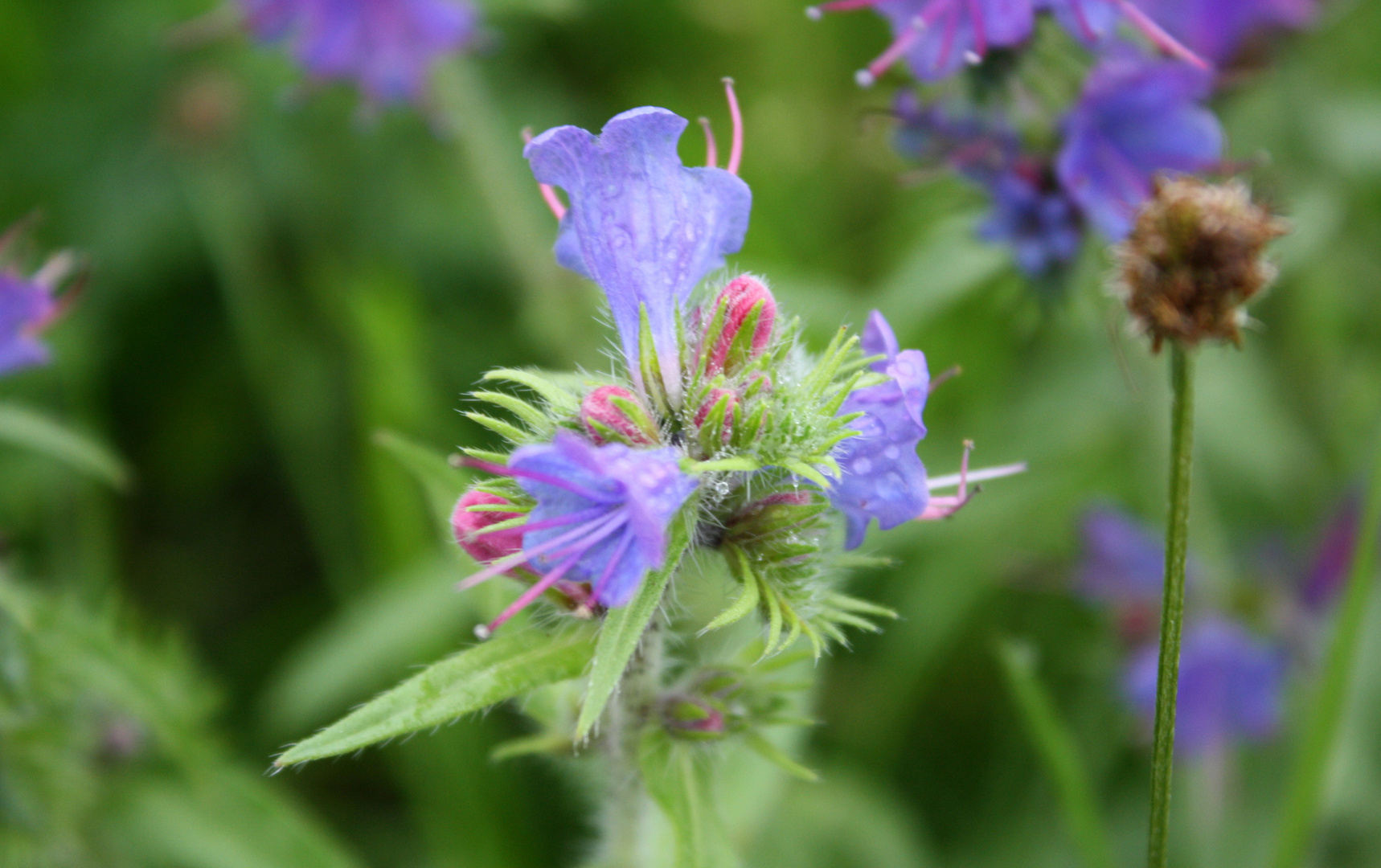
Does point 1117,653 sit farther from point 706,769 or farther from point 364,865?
point 364,865

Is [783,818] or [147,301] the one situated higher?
[147,301]

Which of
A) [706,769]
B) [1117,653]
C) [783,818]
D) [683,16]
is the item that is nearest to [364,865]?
[783,818]

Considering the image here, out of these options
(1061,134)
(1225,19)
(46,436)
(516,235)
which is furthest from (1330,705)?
(516,235)

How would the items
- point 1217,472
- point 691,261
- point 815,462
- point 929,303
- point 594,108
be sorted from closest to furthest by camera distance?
point 815,462
point 691,261
point 929,303
point 1217,472
point 594,108

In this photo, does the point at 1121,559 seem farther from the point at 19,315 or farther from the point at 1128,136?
the point at 19,315

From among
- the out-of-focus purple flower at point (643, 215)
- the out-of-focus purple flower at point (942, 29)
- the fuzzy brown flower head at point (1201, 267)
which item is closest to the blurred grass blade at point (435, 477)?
the out-of-focus purple flower at point (643, 215)

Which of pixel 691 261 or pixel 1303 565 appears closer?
pixel 691 261
